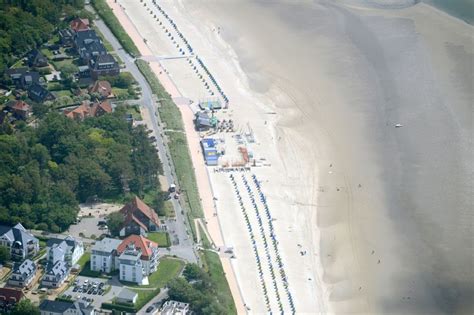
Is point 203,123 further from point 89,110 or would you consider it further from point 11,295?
point 11,295

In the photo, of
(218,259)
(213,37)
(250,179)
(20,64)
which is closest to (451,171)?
(250,179)

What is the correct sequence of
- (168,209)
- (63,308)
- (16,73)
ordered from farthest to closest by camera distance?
(16,73) → (168,209) → (63,308)

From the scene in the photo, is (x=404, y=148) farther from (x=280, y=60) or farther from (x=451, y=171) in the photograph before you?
(x=280, y=60)

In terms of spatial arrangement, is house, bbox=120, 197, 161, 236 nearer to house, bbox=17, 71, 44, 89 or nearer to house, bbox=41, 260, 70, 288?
house, bbox=41, 260, 70, 288

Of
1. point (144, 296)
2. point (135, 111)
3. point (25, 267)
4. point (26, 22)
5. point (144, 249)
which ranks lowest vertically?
point (144, 296)

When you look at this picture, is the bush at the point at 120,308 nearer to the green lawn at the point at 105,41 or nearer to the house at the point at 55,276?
the house at the point at 55,276

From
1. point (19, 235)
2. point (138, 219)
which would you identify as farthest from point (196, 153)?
point (19, 235)

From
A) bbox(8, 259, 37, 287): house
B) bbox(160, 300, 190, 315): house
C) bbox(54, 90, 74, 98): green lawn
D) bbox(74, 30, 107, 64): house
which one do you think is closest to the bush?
bbox(160, 300, 190, 315): house
